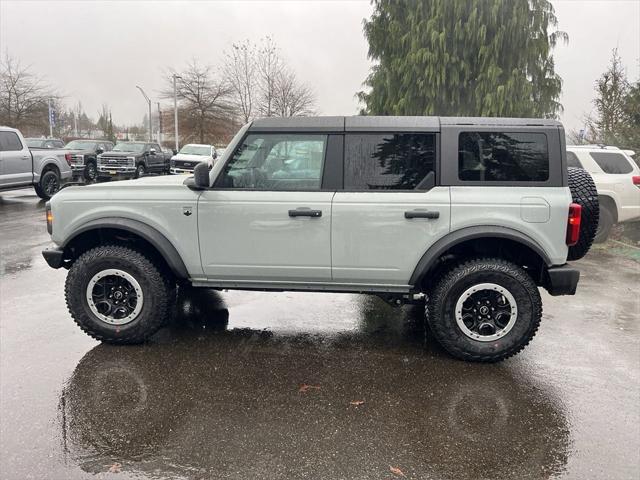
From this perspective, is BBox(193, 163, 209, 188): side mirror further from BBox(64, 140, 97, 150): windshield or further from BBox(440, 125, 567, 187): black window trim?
BBox(64, 140, 97, 150): windshield

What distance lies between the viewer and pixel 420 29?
16.1 meters

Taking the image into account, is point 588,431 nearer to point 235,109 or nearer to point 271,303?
point 271,303

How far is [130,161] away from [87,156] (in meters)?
1.97

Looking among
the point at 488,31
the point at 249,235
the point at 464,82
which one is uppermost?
the point at 488,31

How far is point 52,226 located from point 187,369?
1.72 meters

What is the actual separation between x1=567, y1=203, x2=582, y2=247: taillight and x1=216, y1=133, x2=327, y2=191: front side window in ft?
6.33

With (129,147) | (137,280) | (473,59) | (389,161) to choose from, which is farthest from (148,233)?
(129,147)

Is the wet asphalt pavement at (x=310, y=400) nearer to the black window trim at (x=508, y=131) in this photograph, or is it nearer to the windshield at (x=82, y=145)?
the black window trim at (x=508, y=131)

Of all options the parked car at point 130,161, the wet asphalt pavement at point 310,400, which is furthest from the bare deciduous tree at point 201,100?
the wet asphalt pavement at point 310,400

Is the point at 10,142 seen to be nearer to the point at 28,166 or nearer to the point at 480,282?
the point at 28,166

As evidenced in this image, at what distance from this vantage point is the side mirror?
157 inches

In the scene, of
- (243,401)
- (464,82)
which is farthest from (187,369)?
(464,82)

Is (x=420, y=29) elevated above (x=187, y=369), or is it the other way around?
(x=420, y=29)

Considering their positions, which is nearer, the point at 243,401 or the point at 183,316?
the point at 243,401
